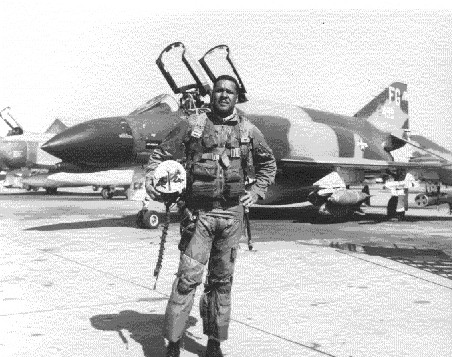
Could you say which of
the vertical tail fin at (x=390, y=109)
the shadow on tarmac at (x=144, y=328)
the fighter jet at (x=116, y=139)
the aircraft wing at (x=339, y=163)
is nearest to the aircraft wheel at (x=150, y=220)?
Answer: the fighter jet at (x=116, y=139)

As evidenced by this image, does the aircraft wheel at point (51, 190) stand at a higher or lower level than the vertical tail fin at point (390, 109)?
lower

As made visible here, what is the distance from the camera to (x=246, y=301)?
5320 mm

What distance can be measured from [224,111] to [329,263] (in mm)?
3985

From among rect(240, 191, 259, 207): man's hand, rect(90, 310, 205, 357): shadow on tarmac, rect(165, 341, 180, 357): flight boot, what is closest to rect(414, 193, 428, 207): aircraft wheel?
rect(90, 310, 205, 357): shadow on tarmac

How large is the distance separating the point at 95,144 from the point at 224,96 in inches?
276

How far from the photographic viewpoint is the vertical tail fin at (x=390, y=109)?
60.6 ft

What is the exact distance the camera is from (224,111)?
3990 mm

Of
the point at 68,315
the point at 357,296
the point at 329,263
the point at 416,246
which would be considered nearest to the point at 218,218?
the point at 68,315

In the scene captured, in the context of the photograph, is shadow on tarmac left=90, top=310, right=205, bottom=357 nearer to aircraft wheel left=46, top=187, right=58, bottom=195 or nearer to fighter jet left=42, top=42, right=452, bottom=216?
fighter jet left=42, top=42, right=452, bottom=216

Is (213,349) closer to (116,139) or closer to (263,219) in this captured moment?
(116,139)

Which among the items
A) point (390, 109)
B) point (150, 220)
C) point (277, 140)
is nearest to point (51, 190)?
point (390, 109)

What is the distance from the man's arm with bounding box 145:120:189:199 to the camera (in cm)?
401

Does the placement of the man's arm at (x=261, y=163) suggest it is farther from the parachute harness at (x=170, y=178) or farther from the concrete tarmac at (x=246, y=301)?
the concrete tarmac at (x=246, y=301)

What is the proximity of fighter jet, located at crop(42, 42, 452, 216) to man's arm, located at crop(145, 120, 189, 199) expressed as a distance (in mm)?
4616
